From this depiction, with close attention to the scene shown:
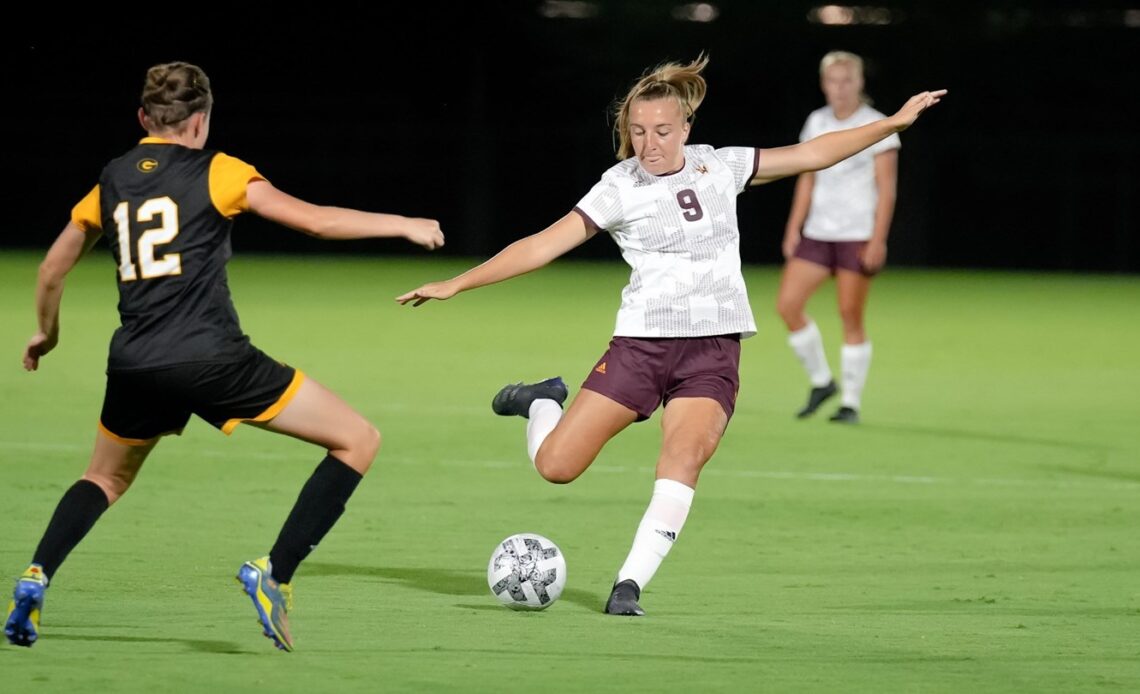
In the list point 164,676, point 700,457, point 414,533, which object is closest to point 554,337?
point 414,533

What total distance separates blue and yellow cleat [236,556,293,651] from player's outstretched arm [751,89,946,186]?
2.49 metres

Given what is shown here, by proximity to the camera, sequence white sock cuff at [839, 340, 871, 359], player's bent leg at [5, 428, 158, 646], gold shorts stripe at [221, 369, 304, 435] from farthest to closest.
A: white sock cuff at [839, 340, 871, 359], gold shorts stripe at [221, 369, 304, 435], player's bent leg at [5, 428, 158, 646]

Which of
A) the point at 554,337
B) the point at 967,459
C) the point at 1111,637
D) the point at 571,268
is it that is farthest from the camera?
the point at 571,268

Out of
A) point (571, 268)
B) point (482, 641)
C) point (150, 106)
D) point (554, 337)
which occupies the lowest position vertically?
point (571, 268)

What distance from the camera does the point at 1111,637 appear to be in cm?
639

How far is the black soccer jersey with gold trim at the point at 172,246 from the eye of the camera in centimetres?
588

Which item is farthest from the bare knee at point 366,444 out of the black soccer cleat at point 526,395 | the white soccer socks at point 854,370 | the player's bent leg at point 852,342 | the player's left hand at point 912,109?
the white soccer socks at point 854,370

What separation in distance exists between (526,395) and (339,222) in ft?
7.80

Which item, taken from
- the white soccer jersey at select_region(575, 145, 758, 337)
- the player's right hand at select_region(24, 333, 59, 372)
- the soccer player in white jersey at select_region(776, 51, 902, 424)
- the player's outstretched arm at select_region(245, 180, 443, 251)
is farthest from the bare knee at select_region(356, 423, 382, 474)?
the soccer player in white jersey at select_region(776, 51, 902, 424)

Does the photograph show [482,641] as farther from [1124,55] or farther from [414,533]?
[1124,55]

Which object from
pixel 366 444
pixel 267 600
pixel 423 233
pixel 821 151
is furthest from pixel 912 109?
pixel 267 600

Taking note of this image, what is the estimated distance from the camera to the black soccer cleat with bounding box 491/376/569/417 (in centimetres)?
792

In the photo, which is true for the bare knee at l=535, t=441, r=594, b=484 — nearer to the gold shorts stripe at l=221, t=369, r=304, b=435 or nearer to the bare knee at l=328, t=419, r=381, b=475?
the bare knee at l=328, t=419, r=381, b=475

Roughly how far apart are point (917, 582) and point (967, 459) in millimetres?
3819
